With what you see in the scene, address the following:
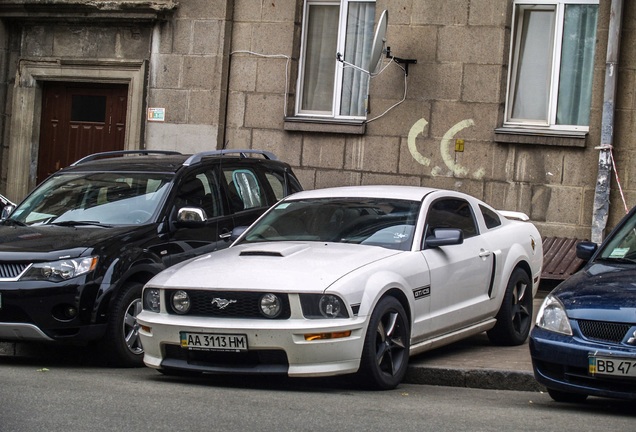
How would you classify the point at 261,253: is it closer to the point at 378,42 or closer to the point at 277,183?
the point at 277,183

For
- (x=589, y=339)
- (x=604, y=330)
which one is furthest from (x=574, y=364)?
(x=604, y=330)

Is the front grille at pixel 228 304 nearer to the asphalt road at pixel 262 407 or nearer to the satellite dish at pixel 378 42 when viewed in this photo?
the asphalt road at pixel 262 407

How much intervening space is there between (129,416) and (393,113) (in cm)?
967

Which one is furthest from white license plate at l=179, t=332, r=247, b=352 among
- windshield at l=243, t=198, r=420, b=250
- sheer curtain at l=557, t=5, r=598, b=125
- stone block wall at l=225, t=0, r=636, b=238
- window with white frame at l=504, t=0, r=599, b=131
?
sheer curtain at l=557, t=5, r=598, b=125

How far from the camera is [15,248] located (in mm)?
9961

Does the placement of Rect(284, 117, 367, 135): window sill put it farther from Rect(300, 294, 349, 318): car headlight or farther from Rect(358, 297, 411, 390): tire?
Rect(300, 294, 349, 318): car headlight

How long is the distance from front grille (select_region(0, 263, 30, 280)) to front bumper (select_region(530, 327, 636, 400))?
13.9 ft

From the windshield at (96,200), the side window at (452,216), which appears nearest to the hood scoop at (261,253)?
the side window at (452,216)

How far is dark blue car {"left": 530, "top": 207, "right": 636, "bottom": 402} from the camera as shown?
768 centimetres

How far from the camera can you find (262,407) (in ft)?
25.1

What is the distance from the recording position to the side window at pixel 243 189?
1169cm

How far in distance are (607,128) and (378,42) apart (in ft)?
10.1

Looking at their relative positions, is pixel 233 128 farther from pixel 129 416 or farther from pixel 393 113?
pixel 129 416

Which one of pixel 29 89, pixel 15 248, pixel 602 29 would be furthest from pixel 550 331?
pixel 29 89
